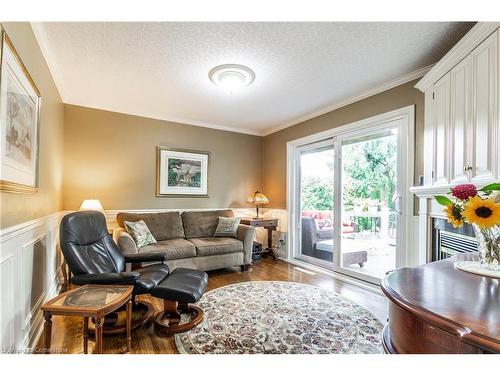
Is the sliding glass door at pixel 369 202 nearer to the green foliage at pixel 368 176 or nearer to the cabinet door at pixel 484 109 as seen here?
the green foliage at pixel 368 176

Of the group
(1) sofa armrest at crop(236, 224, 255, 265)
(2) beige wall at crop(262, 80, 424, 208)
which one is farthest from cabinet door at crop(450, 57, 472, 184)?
(1) sofa armrest at crop(236, 224, 255, 265)

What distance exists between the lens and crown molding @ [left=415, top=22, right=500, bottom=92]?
5.31ft

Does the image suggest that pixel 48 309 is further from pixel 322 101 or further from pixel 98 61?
pixel 322 101

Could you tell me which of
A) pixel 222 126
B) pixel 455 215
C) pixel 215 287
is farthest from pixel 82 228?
pixel 222 126

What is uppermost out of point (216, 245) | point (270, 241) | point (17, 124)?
point (17, 124)

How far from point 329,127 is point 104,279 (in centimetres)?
345

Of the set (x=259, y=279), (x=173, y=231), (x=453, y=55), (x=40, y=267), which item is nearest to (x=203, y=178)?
(x=173, y=231)

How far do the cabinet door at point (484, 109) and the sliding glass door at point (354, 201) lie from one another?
1.09 meters

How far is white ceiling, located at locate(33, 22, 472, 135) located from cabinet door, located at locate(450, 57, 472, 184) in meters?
0.41

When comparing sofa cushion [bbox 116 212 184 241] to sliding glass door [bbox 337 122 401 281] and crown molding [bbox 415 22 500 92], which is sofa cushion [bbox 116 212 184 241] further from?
crown molding [bbox 415 22 500 92]

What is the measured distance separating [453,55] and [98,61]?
3.22m

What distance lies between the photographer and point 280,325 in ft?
7.06

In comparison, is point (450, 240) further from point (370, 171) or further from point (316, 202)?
point (316, 202)
